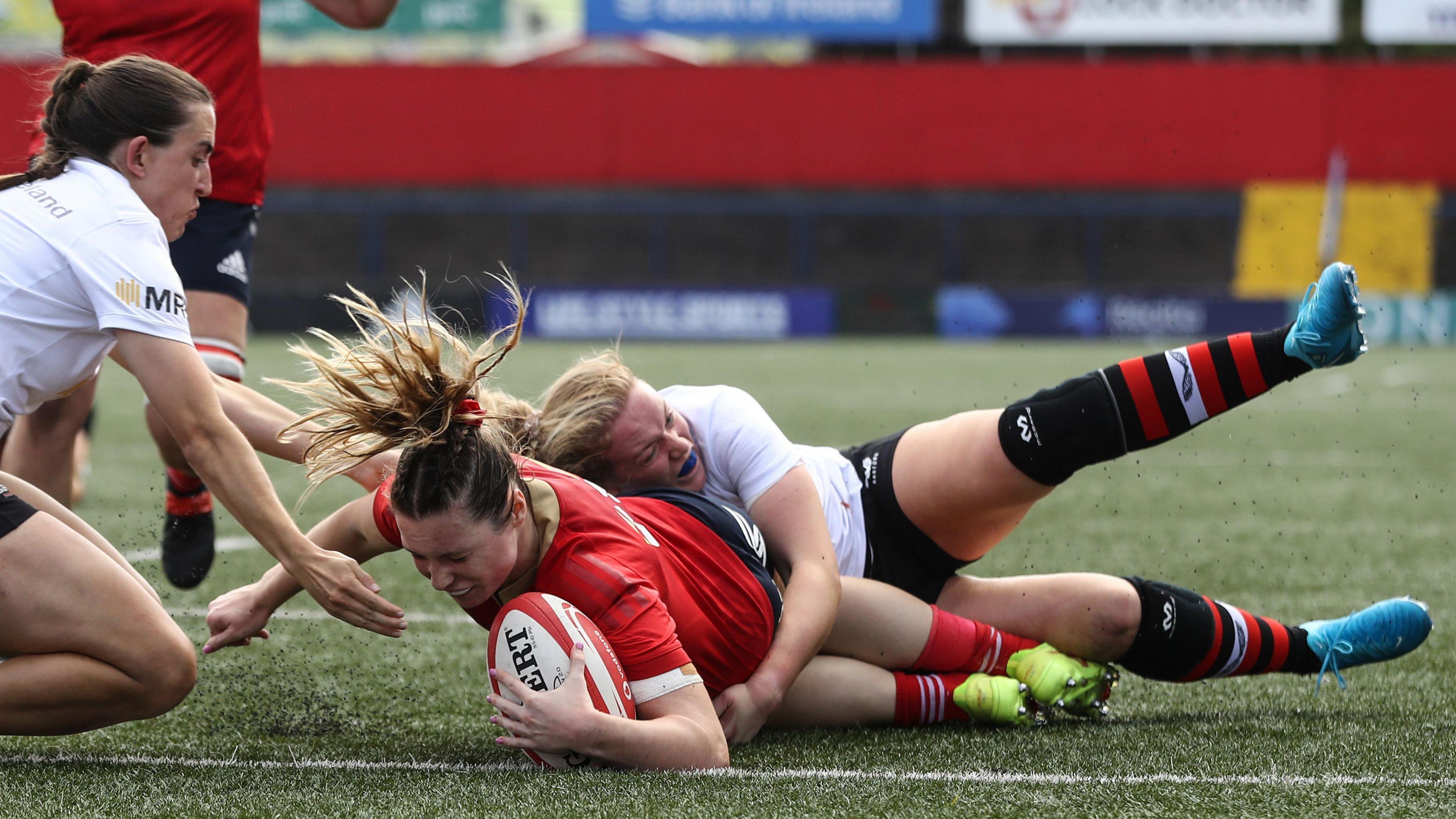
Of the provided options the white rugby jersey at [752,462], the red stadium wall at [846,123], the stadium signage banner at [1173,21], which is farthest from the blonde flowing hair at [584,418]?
the stadium signage banner at [1173,21]

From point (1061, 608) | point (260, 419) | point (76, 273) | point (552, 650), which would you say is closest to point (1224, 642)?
point (1061, 608)

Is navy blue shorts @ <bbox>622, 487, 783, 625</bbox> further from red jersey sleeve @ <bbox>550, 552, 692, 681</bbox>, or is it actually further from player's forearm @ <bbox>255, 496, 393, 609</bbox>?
player's forearm @ <bbox>255, 496, 393, 609</bbox>

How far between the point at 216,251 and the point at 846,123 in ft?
68.5

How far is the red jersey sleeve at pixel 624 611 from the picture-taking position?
9.16 ft

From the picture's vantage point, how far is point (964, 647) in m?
3.45

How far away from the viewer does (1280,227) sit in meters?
24.4

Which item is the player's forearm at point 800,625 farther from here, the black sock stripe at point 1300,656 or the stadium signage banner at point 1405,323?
the stadium signage banner at point 1405,323

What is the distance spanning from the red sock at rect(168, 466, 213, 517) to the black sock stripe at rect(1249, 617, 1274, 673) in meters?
2.86

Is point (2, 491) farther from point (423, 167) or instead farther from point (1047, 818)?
point (423, 167)

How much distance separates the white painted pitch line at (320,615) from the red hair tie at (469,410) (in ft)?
6.01

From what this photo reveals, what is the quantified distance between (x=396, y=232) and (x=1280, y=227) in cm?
1370

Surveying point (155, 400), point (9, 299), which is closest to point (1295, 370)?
point (155, 400)

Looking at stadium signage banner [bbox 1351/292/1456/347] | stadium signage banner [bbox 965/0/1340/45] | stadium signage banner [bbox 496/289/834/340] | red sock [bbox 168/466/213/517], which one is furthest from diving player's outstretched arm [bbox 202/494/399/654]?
stadium signage banner [bbox 965/0/1340/45]

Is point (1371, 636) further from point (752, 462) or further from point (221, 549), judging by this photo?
point (221, 549)
